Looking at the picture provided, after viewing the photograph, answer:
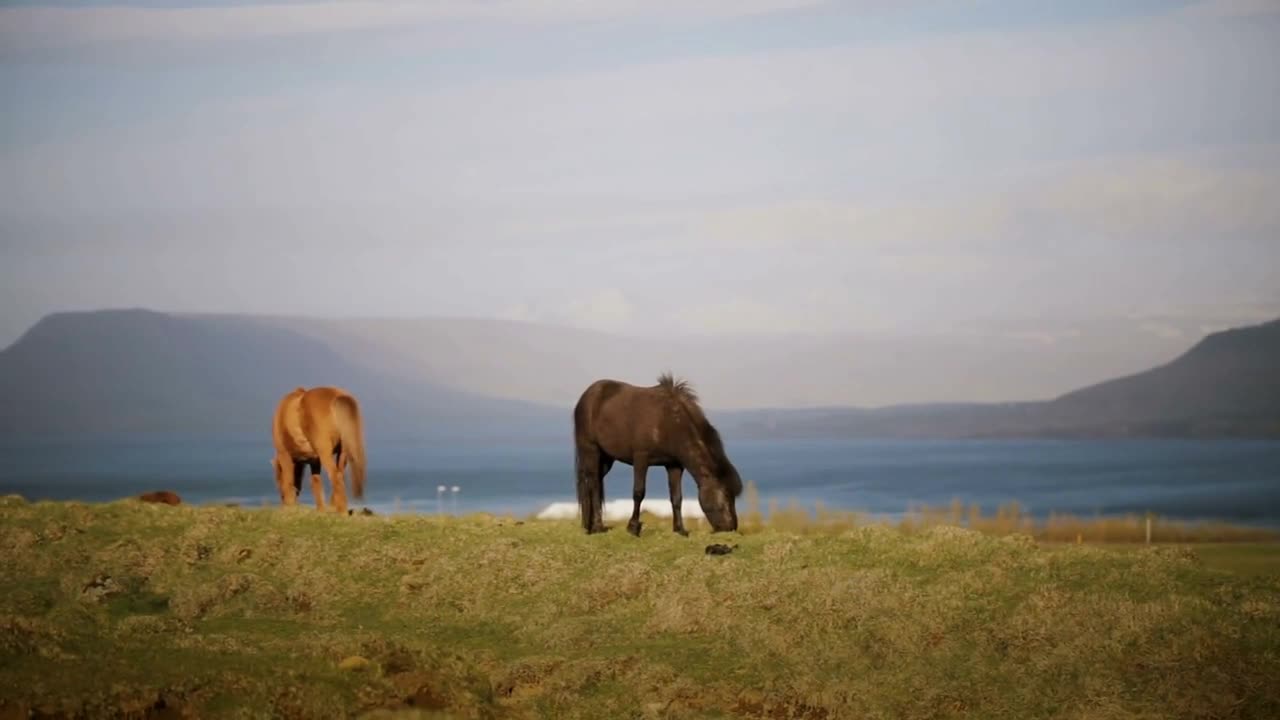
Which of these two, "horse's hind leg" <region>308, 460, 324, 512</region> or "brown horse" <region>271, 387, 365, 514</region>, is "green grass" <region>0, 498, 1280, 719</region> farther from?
"horse's hind leg" <region>308, 460, 324, 512</region>

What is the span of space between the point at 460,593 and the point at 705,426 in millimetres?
4386

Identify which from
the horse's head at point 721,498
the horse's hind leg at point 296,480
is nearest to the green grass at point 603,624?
the horse's head at point 721,498

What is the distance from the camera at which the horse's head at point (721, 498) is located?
21344 mm

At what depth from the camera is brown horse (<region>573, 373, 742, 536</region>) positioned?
21.2m

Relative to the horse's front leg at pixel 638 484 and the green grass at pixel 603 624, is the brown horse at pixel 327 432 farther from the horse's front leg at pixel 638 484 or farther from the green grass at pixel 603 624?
the horse's front leg at pixel 638 484

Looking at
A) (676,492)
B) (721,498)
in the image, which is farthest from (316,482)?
(721,498)

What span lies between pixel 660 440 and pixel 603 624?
171 inches

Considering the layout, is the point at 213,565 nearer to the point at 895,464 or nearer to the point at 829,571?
the point at 829,571

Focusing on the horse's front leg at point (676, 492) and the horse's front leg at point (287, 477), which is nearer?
the horse's front leg at point (676, 492)

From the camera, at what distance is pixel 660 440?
2127 centimetres

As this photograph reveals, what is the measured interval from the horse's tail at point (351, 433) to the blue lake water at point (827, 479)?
120ft

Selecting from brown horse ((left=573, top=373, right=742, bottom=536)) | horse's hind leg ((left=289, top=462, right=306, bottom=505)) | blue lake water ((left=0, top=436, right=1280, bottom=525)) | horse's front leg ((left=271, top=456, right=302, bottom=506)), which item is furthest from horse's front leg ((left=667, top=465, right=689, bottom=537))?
blue lake water ((left=0, top=436, right=1280, bottom=525))

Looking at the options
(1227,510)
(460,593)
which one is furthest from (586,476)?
(1227,510)

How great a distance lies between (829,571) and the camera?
60.8 ft
